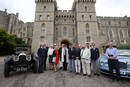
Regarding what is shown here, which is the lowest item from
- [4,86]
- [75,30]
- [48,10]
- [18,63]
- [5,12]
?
[4,86]

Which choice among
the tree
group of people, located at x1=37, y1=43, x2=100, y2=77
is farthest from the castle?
group of people, located at x1=37, y1=43, x2=100, y2=77

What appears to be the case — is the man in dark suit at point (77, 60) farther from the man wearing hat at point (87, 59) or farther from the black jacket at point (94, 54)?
the black jacket at point (94, 54)

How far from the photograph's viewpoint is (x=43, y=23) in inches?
791

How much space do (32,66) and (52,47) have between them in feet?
6.04

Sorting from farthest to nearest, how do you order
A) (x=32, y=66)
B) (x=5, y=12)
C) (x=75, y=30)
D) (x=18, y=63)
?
(x=5, y=12)
(x=75, y=30)
(x=32, y=66)
(x=18, y=63)

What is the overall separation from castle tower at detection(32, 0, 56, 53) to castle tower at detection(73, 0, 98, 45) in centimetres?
717

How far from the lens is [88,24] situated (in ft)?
65.7

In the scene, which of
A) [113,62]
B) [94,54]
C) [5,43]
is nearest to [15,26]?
[5,43]

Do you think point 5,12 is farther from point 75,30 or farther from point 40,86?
point 40,86

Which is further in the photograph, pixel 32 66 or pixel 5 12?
pixel 5 12

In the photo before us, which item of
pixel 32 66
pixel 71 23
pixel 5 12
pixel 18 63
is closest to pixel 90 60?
pixel 32 66

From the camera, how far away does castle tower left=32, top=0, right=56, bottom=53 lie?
19219mm

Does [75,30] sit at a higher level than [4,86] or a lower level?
higher

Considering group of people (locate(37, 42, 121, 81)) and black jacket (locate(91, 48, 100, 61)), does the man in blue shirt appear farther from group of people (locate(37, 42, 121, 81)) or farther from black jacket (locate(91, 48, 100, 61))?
black jacket (locate(91, 48, 100, 61))
